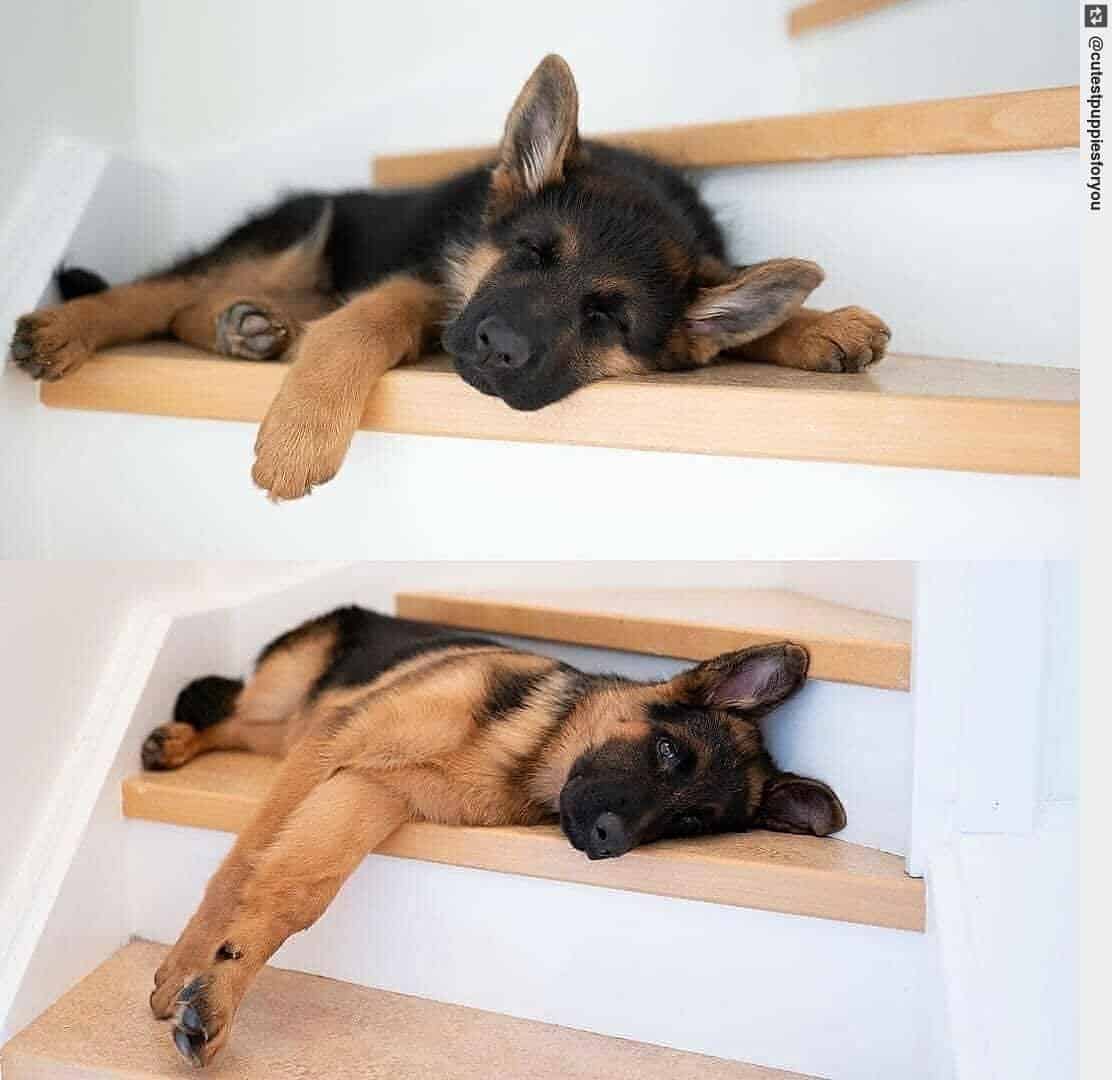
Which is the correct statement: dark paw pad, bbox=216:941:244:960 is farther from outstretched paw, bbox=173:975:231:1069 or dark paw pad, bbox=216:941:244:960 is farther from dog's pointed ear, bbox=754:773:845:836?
dog's pointed ear, bbox=754:773:845:836

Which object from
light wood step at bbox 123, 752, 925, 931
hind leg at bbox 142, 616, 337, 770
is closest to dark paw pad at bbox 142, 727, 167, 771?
hind leg at bbox 142, 616, 337, 770

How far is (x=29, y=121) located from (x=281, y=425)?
123 centimetres

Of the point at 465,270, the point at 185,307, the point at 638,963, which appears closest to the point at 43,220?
the point at 185,307

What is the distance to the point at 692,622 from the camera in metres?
2.72

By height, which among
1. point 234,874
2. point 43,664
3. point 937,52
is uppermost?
point 937,52

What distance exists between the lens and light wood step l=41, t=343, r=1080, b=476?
1.79 m

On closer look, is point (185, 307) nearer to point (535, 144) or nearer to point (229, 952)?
point (535, 144)

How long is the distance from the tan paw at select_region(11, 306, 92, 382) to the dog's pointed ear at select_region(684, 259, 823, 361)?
122 cm

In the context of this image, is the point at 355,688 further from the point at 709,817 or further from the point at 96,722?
the point at 709,817

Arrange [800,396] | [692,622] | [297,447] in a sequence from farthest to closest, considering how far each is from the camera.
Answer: [692,622]
[297,447]
[800,396]

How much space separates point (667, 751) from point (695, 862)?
0.33m

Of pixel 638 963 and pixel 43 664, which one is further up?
pixel 43 664

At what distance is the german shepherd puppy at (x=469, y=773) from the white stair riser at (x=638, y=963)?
0.42 ft

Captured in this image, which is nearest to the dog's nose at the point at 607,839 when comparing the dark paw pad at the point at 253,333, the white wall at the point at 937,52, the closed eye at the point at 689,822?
the closed eye at the point at 689,822
